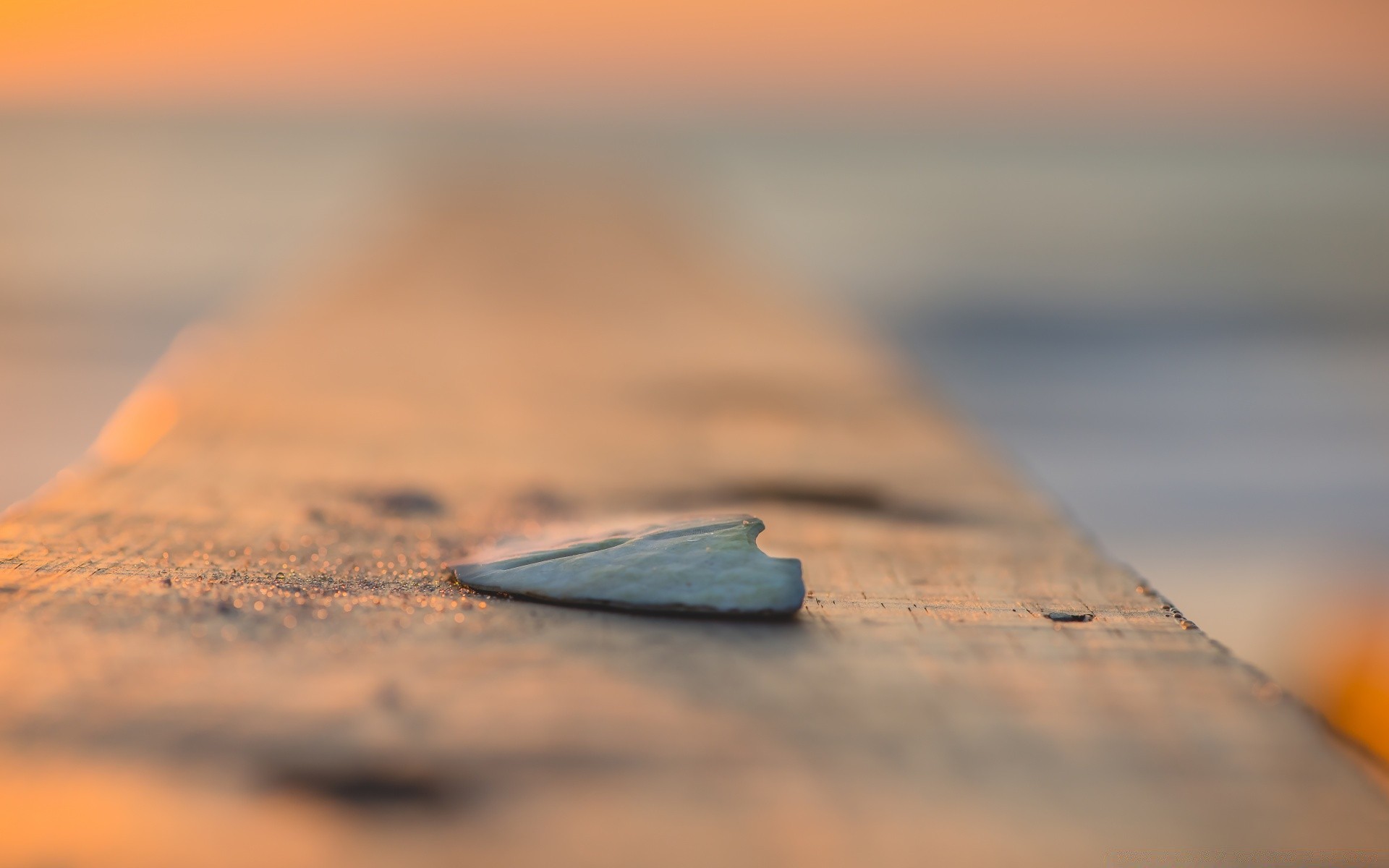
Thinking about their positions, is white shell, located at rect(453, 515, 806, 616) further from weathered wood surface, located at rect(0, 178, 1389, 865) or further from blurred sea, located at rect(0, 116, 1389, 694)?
blurred sea, located at rect(0, 116, 1389, 694)

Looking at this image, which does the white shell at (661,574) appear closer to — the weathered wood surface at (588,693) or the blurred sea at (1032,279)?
the weathered wood surface at (588,693)

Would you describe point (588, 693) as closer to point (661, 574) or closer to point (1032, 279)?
point (661, 574)

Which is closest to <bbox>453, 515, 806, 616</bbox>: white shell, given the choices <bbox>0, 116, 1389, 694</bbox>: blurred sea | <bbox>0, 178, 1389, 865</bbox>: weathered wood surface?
<bbox>0, 178, 1389, 865</bbox>: weathered wood surface

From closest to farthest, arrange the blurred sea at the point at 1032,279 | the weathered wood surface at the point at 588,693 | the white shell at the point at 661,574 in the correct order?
the weathered wood surface at the point at 588,693 < the white shell at the point at 661,574 < the blurred sea at the point at 1032,279

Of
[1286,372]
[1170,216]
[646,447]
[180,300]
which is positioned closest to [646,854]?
[646,447]

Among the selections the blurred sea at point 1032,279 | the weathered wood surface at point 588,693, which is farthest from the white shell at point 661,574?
the blurred sea at point 1032,279

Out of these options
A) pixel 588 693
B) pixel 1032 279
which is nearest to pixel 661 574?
pixel 588 693

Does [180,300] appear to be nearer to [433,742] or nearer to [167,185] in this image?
[167,185]
